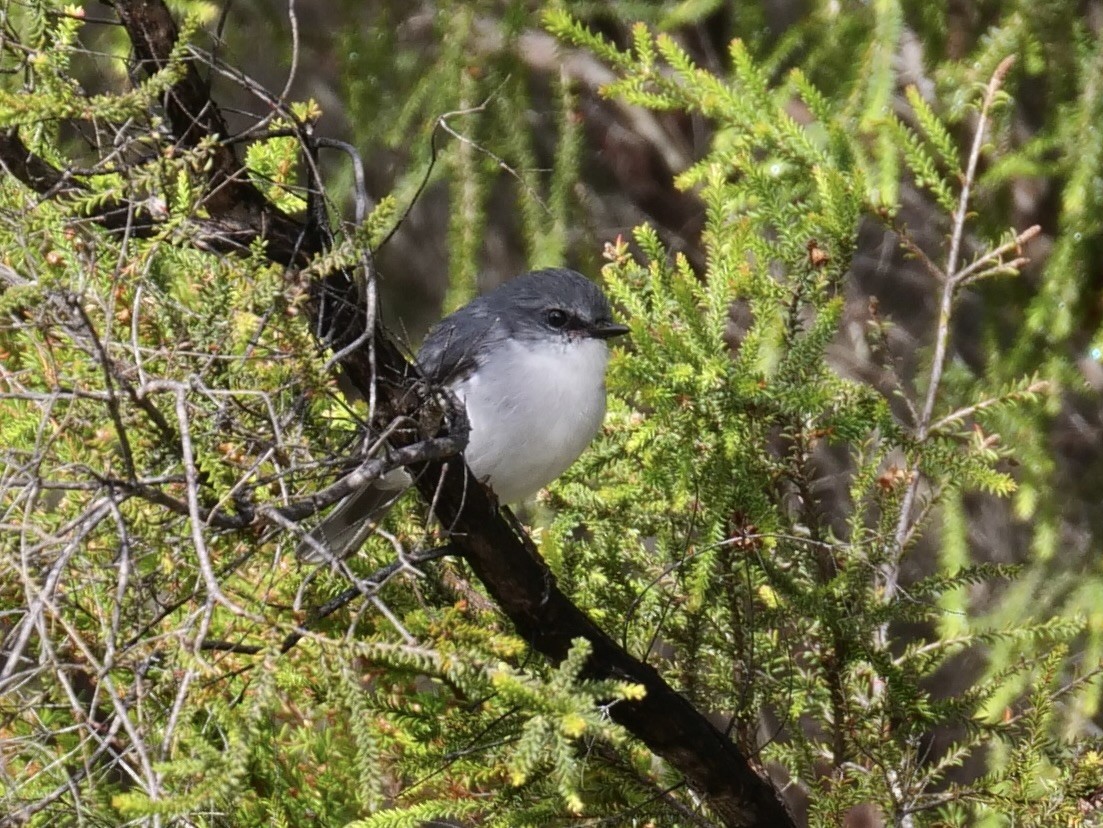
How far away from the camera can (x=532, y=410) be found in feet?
11.0

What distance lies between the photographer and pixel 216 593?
157 cm

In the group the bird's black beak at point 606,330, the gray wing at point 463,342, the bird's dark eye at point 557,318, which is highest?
the bird's black beak at point 606,330

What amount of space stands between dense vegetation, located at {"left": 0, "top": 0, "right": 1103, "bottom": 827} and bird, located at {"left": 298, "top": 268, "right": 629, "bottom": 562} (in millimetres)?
130

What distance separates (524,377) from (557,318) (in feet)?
0.93

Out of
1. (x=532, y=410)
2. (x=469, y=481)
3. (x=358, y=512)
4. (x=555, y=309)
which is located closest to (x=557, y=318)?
(x=555, y=309)

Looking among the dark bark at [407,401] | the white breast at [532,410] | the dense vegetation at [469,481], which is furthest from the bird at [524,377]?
the dark bark at [407,401]

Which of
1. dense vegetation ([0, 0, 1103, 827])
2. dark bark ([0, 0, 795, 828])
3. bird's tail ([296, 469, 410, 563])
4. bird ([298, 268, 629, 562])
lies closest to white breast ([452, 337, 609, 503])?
bird ([298, 268, 629, 562])

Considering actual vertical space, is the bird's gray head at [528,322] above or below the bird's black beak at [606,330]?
below

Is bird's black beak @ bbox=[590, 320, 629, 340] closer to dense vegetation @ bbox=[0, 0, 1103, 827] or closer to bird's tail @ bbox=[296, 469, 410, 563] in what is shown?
dense vegetation @ bbox=[0, 0, 1103, 827]

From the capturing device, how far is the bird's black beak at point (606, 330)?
3.52 m

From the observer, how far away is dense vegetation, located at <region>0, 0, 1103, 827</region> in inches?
71.7

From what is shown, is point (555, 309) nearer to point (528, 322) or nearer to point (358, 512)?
point (528, 322)

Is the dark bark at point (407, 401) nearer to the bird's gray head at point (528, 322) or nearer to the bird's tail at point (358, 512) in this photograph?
the bird's tail at point (358, 512)

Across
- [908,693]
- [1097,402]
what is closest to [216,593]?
[908,693]
